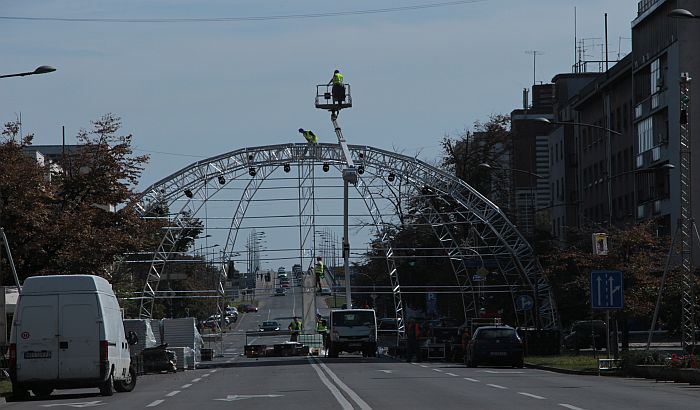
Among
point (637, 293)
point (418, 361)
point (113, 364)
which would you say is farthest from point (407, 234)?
point (113, 364)

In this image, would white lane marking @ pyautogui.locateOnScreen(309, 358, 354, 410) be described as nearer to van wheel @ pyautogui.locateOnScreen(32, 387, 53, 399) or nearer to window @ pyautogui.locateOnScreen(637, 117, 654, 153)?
van wheel @ pyautogui.locateOnScreen(32, 387, 53, 399)

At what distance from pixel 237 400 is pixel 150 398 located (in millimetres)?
2960

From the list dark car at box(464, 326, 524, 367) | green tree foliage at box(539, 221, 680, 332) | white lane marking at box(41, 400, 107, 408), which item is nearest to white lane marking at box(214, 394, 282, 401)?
white lane marking at box(41, 400, 107, 408)

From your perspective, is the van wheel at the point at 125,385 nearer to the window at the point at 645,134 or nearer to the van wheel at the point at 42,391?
the van wheel at the point at 42,391

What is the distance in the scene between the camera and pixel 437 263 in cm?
8950

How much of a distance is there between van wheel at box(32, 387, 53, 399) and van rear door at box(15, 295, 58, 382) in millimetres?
1060

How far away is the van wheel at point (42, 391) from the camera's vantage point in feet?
97.1

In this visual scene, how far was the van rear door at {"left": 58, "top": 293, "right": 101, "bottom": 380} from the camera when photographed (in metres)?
28.4

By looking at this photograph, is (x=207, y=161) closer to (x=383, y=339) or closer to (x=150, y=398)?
(x=383, y=339)

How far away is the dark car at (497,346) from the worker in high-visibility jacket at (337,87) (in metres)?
24.8

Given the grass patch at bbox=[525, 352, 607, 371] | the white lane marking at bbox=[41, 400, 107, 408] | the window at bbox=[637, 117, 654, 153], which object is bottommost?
the grass patch at bbox=[525, 352, 607, 371]

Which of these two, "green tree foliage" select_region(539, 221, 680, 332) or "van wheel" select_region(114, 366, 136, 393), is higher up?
"green tree foliage" select_region(539, 221, 680, 332)

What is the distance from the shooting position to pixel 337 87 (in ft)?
223

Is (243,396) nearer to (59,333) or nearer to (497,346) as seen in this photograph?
(59,333)
